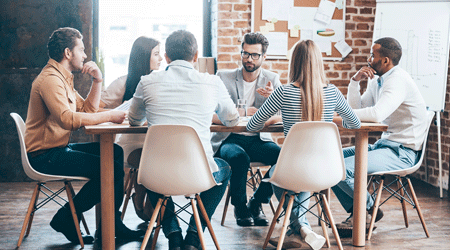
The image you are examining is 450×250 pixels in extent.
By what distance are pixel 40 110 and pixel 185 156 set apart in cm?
94

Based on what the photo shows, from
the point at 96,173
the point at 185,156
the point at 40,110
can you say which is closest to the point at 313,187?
the point at 185,156

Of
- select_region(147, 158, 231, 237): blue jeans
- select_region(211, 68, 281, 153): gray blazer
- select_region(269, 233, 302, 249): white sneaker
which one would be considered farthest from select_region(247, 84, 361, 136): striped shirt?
select_region(211, 68, 281, 153): gray blazer

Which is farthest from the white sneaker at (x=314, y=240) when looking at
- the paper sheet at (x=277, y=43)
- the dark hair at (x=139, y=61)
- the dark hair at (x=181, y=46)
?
the paper sheet at (x=277, y=43)

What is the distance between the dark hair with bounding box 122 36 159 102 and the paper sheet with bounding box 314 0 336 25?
1998 millimetres

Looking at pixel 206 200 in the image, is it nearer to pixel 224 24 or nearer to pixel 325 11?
pixel 224 24

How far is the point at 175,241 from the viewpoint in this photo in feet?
8.22

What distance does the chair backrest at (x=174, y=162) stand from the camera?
2.21m

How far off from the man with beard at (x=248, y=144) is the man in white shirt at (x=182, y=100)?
493 mm

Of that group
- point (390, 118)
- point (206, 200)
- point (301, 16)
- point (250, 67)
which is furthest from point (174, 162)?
point (301, 16)

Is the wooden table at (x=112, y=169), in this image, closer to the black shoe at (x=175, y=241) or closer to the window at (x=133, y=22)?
the black shoe at (x=175, y=241)

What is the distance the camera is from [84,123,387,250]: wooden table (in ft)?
8.07

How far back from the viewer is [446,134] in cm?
431

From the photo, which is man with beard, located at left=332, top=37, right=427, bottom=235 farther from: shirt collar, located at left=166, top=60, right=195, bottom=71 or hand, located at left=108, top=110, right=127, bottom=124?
hand, located at left=108, top=110, right=127, bottom=124

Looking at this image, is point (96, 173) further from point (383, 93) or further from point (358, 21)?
point (358, 21)
